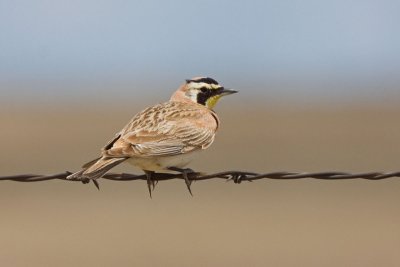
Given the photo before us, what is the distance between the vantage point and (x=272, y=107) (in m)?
66.4

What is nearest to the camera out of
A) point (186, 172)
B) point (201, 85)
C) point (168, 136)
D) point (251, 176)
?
point (251, 176)

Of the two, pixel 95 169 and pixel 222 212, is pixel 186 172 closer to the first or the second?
pixel 95 169

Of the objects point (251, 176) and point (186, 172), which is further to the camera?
point (186, 172)

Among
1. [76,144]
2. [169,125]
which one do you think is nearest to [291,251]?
[169,125]

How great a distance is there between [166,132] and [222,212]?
17.1 m

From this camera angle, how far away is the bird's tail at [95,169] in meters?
11.4

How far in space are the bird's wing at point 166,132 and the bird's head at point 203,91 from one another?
0.37m

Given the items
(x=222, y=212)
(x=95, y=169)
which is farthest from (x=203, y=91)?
(x=222, y=212)

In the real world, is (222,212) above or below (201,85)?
below

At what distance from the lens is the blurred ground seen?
25625 mm

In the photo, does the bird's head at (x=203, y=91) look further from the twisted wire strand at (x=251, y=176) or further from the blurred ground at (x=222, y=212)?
the blurred ground at (x=222, y=212)

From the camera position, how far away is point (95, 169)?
11.6 m

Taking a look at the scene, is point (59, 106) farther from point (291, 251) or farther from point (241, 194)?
point (291, 251)

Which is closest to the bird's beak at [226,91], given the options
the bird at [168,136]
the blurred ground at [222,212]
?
the bird at [168,136]
